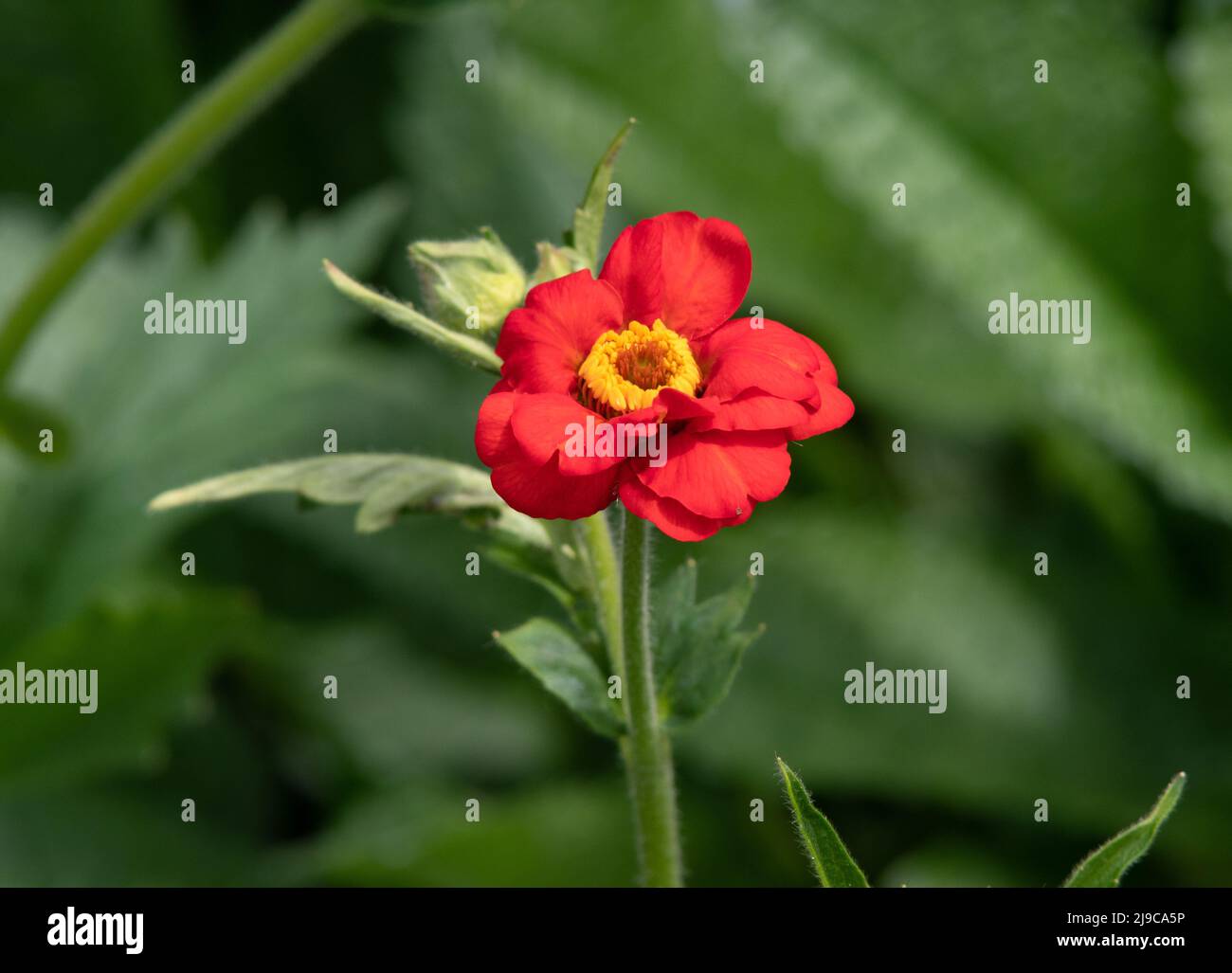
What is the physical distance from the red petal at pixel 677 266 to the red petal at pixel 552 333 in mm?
13

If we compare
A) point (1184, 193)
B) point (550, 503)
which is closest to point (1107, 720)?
point (1184, 193)

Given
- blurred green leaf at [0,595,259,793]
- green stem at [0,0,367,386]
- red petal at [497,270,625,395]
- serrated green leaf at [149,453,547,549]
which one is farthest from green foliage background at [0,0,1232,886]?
red petal at [497,270,625,395]

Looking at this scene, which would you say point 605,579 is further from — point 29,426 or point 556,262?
point 29,426

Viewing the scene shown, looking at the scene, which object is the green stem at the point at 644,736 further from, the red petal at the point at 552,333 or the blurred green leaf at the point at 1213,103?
the blurred green leaf at the point at 1213,103

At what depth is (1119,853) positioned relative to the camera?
1.34ft

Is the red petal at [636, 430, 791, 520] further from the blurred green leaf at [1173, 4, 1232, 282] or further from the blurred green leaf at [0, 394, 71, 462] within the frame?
the blurred green leaf at [1173, 4, 1232, 282]

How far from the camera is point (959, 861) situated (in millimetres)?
969

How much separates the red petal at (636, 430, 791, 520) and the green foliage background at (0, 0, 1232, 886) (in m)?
0.54

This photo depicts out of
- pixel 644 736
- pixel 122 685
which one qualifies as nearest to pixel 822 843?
pixel 644 736

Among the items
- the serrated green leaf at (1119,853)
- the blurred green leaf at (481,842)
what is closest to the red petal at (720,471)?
the serrated green leaf at (1119,853)

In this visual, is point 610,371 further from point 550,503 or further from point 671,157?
point 671,157

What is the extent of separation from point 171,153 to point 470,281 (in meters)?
0.44

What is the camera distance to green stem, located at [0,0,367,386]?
792 mm

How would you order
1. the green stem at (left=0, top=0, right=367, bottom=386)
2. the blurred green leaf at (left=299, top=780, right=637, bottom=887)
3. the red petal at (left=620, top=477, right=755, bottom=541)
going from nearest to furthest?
→ 1. the red petal at (left=620, top=477, right=755, bottom=541)
2. the green stem at (left=0, top=0, right=367, bottom=386)
3. the blurred green leaf at (left=299, top=780, right=637, bottom=887)
